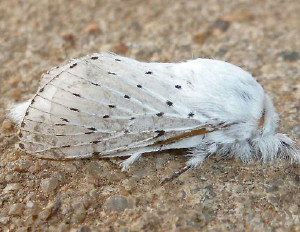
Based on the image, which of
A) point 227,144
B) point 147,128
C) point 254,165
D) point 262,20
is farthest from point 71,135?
point 262,20

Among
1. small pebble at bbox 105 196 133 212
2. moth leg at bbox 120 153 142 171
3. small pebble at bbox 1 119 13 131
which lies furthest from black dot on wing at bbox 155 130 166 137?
small pebble at bbox 1 119 13 131

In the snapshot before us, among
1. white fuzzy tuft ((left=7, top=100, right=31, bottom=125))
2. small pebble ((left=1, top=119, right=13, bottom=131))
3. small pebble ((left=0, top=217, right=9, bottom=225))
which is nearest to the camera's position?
small pebble ((left=0, top=217, right=9, bottom=225))

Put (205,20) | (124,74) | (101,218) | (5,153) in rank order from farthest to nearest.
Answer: (205,20)
(5,153)
(124,74)
(101,218)

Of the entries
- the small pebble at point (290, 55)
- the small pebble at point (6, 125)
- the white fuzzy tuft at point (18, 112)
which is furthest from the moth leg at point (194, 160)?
the small pebble at point (290, 55)

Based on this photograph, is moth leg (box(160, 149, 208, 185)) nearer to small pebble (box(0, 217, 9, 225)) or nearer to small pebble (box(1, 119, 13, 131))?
small pebble (box(0, 217, 9, 225))

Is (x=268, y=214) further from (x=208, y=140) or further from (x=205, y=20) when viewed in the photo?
(x=205, y=20)

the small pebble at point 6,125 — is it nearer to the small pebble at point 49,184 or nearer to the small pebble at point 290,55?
the small pebble at point 49,184
